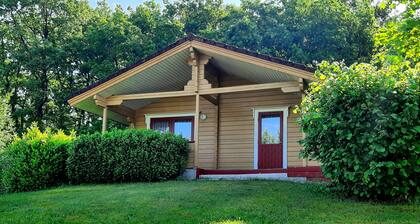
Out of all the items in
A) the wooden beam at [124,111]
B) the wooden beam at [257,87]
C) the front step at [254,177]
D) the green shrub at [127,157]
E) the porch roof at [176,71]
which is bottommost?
the front step at [254,177]

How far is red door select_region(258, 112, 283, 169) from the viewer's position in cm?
1457

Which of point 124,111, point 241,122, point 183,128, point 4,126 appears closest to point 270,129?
point 241,122

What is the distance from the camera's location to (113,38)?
26578 mm

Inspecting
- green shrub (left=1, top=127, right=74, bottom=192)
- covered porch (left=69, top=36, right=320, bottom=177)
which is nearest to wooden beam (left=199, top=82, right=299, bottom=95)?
covered porch (left=69, top=36, right=320, bottom=177)

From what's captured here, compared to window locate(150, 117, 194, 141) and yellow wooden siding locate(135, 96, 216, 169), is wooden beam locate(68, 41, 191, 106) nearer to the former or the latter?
yellow wooden siding locate(135, 96, 216, 169)

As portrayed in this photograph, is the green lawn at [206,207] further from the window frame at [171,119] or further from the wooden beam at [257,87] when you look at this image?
the window frame at [171,119]

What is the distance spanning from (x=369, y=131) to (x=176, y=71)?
8020 mm

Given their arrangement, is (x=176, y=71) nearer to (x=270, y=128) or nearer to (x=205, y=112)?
(x=205, y=112)

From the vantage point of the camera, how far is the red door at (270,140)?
14570mm

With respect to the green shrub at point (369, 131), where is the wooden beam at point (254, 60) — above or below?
above

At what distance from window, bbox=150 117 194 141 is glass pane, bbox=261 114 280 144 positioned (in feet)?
8.14

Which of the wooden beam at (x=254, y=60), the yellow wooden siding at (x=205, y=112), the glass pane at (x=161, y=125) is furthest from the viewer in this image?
the glass pane at (x=161, y=125)

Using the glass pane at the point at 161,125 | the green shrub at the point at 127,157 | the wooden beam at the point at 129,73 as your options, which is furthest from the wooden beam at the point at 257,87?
the glass pane at the point at 161,125

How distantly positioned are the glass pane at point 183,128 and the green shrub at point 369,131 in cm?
730
